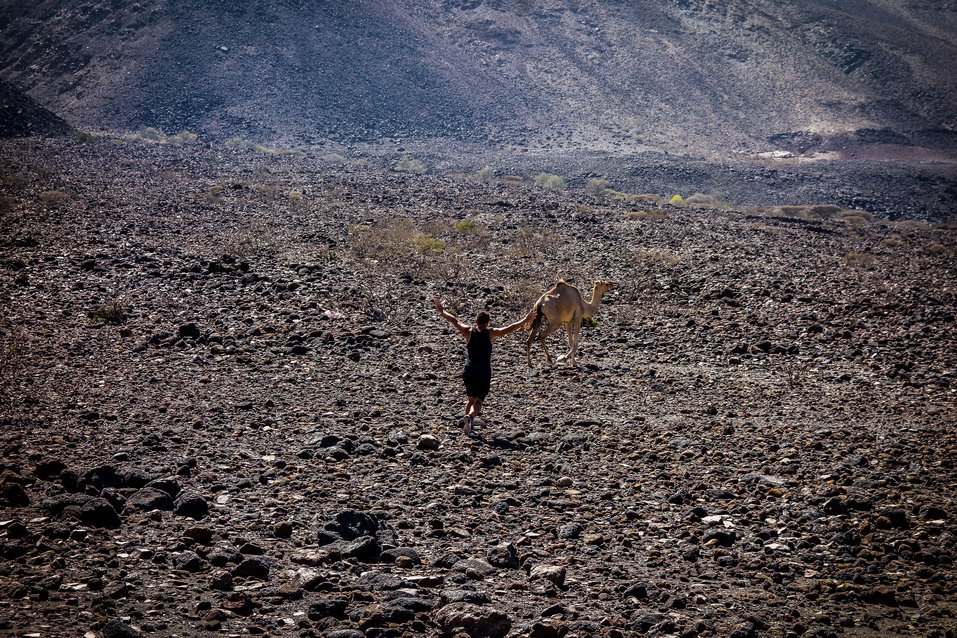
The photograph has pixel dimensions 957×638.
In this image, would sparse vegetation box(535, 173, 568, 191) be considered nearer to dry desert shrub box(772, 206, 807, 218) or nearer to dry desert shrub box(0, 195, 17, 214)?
dry desert shrub box(772, 206, 807, 218)

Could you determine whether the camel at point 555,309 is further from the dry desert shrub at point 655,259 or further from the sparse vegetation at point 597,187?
the sparse vegetation at point 597,187

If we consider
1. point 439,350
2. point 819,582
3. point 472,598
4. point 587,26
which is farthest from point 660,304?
point 587,26

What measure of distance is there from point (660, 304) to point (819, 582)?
1104 cm

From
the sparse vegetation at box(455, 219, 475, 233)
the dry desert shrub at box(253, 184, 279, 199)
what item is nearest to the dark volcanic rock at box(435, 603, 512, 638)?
the sparse vegetation at box(455, 219, 475, 233)

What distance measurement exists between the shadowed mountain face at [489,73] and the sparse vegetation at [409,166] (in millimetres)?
11088

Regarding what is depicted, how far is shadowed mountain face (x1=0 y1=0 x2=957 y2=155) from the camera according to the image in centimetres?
5972

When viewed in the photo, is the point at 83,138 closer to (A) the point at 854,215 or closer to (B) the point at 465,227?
(B) the point at 465,227

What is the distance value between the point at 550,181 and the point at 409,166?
826 cm

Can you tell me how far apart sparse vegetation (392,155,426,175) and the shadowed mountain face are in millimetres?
11088

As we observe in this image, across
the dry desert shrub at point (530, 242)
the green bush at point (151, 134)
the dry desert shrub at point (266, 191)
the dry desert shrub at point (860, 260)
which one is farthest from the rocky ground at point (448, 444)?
the green bush at point (151, 134)

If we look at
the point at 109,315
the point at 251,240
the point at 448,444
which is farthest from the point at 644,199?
the point at 448,444

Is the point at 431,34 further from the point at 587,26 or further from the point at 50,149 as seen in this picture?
the point at 50,149

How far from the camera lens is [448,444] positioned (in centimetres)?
920

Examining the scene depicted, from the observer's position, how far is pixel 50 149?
34188mm
